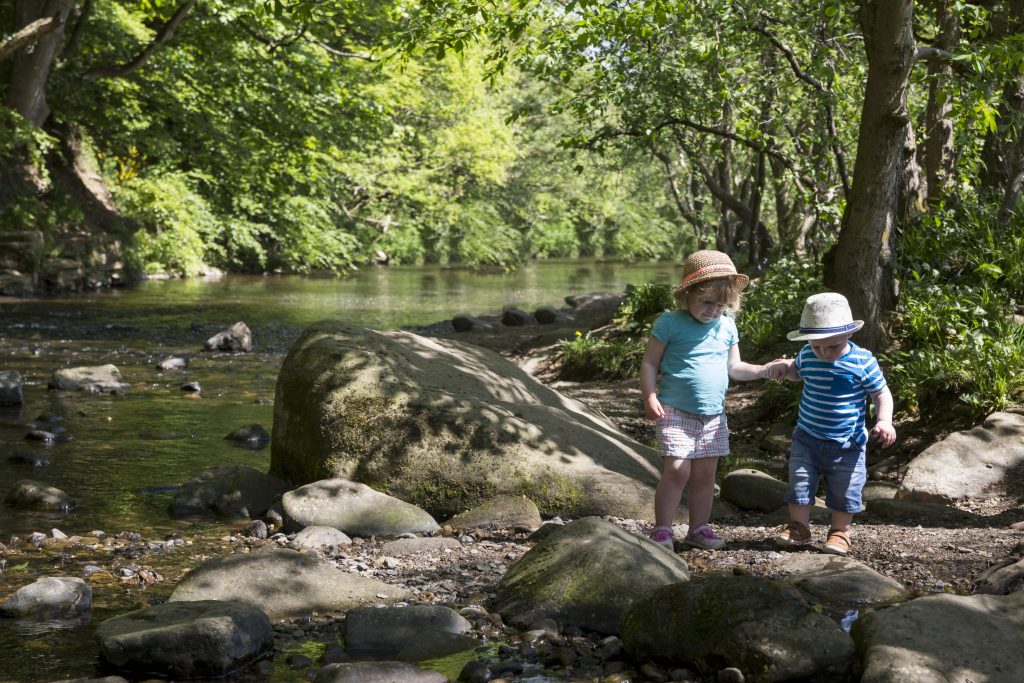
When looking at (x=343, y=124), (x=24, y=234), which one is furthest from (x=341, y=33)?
(x=24, y=234)

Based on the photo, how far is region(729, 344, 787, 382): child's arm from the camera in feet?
18.5

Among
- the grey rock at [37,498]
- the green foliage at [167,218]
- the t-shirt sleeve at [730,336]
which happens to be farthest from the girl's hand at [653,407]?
the green foliage at [167,218]

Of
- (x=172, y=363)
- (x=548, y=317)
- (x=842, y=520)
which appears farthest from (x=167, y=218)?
(x=842, y=520)

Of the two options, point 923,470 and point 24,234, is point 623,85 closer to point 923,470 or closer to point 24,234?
point 923,470

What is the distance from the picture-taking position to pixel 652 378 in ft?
18.8

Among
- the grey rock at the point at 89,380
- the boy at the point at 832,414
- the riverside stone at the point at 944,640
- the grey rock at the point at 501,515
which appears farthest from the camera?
the grey rock at the point at 89,380

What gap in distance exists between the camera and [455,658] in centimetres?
427

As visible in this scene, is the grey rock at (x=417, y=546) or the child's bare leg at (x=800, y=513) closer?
the child's bare leg at (x=800, y=513)

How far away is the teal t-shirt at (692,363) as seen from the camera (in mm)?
5723

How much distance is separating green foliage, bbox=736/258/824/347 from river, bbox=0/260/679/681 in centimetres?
552

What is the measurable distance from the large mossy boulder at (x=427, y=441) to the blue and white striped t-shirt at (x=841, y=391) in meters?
1.39

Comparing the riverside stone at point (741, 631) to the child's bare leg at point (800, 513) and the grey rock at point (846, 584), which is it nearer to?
the grey rock at point (846, 584)

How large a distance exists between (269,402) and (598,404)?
3675mm

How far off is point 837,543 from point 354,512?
9.16 ft
